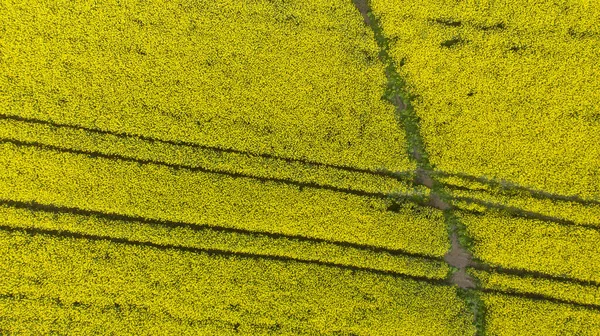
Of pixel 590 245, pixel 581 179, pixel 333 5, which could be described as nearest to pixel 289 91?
pixel 333 5

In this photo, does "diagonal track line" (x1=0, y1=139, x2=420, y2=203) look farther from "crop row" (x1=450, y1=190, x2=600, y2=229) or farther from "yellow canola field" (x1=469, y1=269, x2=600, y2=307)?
"yellow canola field" (x1=469, y1=269, x2=600, y2=307)

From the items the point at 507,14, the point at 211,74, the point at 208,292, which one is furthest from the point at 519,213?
the point at 211,74

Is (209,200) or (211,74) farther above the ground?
(211,74)

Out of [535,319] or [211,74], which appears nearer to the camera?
[535,319]

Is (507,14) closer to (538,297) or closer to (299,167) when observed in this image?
(299,167)

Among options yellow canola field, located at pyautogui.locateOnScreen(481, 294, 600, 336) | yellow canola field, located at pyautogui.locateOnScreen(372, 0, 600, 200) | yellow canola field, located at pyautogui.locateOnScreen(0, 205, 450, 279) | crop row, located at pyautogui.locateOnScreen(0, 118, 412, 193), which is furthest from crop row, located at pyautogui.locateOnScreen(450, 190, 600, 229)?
yellow canola field, located at pyautogui.locateOnScreen(481, 294, 600, 336)

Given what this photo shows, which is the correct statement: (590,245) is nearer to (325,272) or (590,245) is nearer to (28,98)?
(325,272)
